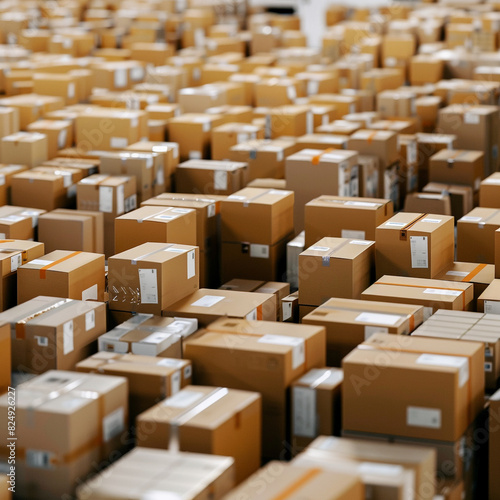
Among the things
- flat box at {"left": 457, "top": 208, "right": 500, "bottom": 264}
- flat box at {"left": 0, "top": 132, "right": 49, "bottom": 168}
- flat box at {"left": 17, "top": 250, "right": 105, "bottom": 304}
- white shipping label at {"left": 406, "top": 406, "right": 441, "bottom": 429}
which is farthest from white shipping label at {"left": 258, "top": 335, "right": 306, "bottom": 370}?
flat box at {"left": 0, "top": 132, "right": 49, "bottom": 168}

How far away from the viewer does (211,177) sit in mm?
6484

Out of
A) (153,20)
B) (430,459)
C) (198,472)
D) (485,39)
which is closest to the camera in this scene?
(198,472)

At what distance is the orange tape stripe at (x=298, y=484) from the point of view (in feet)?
8.95

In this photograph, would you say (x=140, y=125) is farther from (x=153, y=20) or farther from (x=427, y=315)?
(x=153, y=20)

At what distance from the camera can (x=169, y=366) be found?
3.69 m

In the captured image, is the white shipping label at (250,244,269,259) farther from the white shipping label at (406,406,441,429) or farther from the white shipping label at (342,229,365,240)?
the white shipping label at (406,406,441,429)

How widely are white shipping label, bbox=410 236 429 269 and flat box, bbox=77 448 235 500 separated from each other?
7.18 ft

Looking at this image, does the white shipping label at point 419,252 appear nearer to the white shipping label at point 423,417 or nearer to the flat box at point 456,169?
the white shipping label at point 423,417

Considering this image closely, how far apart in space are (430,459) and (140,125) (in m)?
4.56

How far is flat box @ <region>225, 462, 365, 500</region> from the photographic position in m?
2.72

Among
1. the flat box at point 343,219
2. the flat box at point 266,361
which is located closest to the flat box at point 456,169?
the flat box at point 343,219

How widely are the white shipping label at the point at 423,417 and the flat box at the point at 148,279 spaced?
53.6 inches

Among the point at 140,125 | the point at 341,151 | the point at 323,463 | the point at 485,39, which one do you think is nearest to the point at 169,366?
the point at 323,463

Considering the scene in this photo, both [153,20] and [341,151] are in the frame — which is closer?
[341,151]
